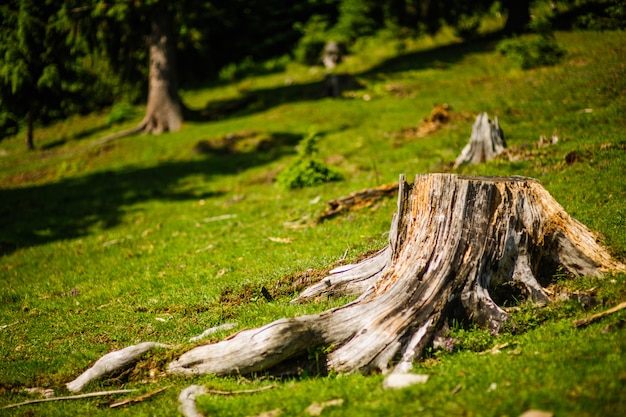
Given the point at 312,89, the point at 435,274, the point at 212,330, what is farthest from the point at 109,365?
the point at 312,89

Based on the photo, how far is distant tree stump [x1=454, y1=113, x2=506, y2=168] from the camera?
1520 centimetres

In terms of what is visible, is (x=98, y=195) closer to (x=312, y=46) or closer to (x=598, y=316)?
(x=598, y=316)

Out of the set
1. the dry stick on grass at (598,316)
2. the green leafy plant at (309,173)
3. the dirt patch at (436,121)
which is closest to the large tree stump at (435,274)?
the dry stick on grass at (598,316)

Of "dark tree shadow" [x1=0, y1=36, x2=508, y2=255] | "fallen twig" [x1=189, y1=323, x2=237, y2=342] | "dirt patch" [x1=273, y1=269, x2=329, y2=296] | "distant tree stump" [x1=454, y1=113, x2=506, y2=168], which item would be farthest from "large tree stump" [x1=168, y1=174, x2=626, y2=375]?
"dark tree shadow" [x1=0, y1=36, x2=508, y2=255]

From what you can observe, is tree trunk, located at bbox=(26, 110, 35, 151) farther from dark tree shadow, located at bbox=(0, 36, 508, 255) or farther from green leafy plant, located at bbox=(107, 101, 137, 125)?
dark tree shadow, located at bbox=(0, 36, 508, 255)

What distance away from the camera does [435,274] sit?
702 centimetres

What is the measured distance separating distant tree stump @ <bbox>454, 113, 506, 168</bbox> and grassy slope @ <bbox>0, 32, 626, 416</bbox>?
72cm

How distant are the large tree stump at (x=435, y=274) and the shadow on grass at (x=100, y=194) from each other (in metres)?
13.4

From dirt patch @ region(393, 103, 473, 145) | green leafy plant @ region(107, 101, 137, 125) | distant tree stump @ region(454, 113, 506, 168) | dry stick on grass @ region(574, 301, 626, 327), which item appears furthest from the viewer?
green leafy plant @ region(107, 101, 137, 125)

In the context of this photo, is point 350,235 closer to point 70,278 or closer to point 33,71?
point 70,278

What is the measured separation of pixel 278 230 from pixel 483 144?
22.6ft

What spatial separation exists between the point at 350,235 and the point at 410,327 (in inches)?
226

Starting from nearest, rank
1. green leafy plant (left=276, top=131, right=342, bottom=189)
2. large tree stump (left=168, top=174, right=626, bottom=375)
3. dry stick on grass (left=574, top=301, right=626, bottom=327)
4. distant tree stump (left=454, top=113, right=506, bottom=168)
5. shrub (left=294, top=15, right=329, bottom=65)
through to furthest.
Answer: dry stick on grass (left=574, top=301, right=626, bottom=327) < large tree stump (left=168, top=174, right=626, bottom=375) < distant tree stump (left=454, top=113, right=506, bottom=168) < green leafy plant (left=276, top=131, right=342, bottom=189) < shrub (left=294, top=15, right=329, bottom=65)

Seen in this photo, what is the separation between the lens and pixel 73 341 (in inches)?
351
